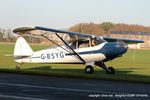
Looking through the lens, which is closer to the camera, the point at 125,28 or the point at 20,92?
the point at 20,92

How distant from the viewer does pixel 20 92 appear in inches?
342

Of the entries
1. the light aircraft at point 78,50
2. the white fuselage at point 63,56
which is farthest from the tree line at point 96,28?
the light aircraft at point 78,50

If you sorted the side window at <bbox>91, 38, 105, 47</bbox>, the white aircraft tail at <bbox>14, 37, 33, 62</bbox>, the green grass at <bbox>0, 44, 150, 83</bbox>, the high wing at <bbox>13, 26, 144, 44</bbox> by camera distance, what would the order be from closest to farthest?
the green grass at <bbox>0, 44, 150, 83</bbox>, the high wing at <bbox>13, 26, 144, 44</bbox>, the side window at <bbox>91, 38, 105, 47</bbox>, the white aircraft tail at <bbox>14, 37, 33, 62</bbox>

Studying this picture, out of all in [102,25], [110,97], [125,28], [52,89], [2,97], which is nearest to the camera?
[2,97]

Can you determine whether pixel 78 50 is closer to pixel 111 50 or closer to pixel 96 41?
pixel 96 41

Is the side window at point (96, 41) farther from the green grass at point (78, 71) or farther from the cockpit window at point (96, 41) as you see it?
the green grass at point (78, 71)

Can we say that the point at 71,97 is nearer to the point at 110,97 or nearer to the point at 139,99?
the point at 110,97

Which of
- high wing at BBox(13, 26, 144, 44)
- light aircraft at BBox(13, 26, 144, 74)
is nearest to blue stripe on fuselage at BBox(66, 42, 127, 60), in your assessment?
light aircraft at BBox(13, 26, 144, 74)

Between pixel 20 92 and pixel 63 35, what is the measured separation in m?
8.44

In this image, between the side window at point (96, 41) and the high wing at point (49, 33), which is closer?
the high wing at point (49, 33)

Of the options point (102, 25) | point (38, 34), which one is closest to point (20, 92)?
point (38, 34)

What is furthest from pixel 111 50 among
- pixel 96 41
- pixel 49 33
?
pixel 49 33

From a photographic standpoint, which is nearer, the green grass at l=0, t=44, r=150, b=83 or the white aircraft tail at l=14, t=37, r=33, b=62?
the green grass at l=0, t=44, r=150, b=83

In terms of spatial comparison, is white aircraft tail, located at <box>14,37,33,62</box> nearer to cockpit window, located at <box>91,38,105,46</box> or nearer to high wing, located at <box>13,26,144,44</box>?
high wing, located at <box>13,26,144,44</box>
